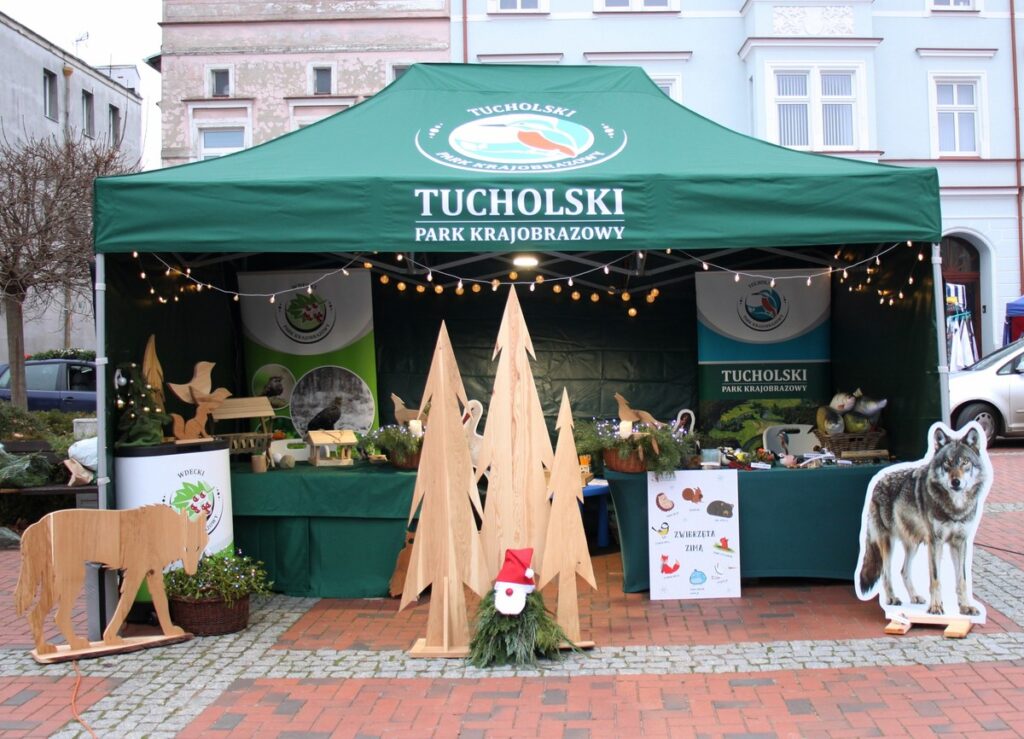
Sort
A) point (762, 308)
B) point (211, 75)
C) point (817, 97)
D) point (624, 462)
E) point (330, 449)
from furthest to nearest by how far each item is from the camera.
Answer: point (211, 75) → point (817, 97) → point (762, 308) → point (330, 449) → point (624, 462)

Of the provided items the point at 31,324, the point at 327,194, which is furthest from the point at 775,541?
the point at 31,324

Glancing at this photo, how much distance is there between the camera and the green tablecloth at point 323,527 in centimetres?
627

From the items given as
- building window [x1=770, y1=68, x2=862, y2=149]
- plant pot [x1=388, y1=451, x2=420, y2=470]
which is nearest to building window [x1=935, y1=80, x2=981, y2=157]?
building window [x1=770, y1=68, x2=862, y2=149]

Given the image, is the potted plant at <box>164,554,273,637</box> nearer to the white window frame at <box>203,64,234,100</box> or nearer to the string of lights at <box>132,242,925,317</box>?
the string of lights at <box>132,242,925,317</box>

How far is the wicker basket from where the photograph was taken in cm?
662

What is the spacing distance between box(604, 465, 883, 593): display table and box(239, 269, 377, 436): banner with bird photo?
254 cm

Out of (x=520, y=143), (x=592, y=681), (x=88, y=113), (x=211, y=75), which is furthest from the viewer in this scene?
(x=88, y=113)

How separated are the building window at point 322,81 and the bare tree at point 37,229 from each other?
5.41 metres

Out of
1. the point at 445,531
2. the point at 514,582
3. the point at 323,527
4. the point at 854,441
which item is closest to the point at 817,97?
the point at 854,441

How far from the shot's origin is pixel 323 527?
6340 mm

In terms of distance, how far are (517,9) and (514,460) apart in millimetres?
15275

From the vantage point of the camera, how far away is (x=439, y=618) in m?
5.14

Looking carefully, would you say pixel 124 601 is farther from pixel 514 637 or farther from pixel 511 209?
pixel 511 209

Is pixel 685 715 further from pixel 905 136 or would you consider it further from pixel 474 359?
pixel 905 136
